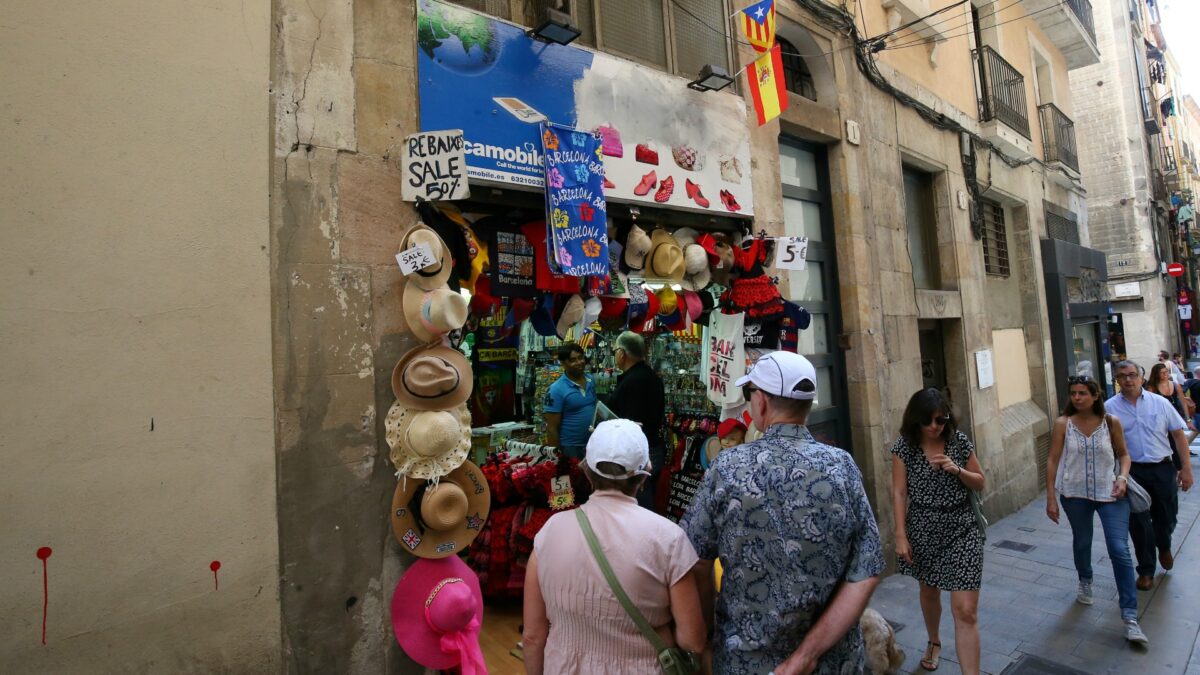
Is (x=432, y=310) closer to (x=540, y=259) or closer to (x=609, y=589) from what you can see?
(x=540, y=259)

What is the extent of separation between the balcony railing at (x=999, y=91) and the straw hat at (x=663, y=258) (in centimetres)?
714

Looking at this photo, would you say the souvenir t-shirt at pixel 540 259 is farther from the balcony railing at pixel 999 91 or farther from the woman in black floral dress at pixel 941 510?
the balcony railing at pixel 999 91

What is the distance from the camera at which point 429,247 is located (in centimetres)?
329

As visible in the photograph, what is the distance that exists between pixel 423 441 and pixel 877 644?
3057mm

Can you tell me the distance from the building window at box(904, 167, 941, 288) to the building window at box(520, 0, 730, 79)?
3961 mm

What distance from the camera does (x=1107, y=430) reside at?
4.58 m

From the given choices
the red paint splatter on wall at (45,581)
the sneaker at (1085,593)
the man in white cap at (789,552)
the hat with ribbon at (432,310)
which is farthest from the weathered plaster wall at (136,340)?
the sneaker at (1085,593)

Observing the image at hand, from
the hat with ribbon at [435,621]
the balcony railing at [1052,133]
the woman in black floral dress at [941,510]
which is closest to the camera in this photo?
the hat with ribbon at [435,621]

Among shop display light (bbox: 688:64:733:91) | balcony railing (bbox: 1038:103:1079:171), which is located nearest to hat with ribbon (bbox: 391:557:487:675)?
shop display light (bbox: 688:64:733:91)

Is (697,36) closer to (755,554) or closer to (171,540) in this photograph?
(755,554)

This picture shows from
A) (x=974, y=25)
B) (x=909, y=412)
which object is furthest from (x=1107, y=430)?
(x=974, y=25)

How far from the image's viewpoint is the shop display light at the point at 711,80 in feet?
16.2

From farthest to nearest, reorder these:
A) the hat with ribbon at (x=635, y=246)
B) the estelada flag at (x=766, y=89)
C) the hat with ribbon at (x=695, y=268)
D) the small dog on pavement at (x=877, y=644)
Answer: the estelada flag at (x=766, y=89) → the hat with ribbon at (x=695, y=268) → the hat with ribbon at (x=635, y=246) → the small dog on pavement at (x=877, y=644)

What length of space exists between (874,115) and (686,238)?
11.5 ft
